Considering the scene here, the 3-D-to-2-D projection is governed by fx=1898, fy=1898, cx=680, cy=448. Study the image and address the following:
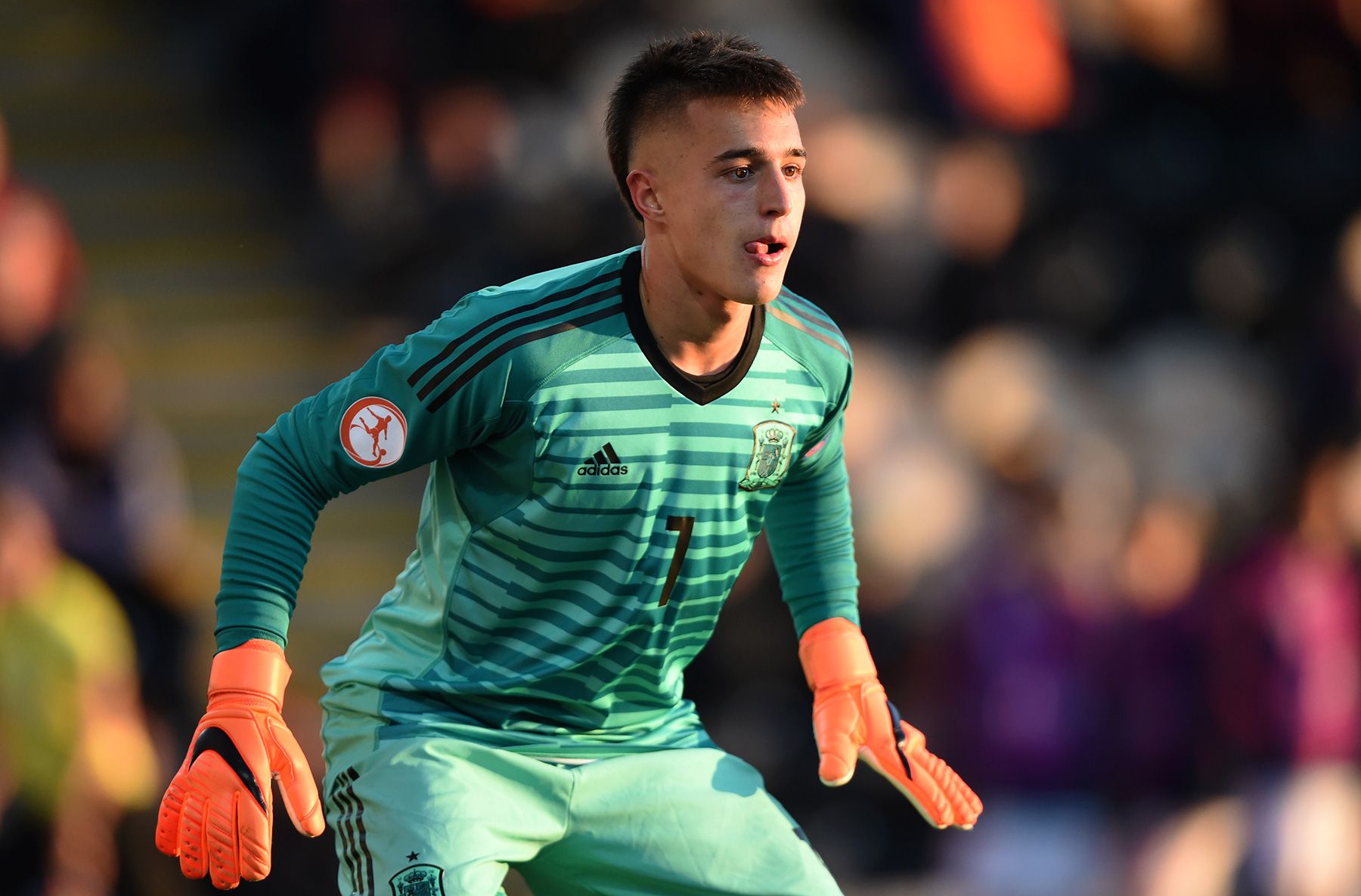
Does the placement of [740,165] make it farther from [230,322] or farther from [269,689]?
[230,322]

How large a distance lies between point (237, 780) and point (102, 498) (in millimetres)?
3122

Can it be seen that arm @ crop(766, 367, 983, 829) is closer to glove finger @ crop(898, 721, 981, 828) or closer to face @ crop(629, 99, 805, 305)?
glove finger @ crop(898, 721, 981, 828)

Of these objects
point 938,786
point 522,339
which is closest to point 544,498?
point 522,339

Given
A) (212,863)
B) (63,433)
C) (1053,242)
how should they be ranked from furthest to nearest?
(1053,242)
(63,433)
(212,863)

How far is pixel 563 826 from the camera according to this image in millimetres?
2959

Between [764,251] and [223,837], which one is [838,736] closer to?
[764,251]

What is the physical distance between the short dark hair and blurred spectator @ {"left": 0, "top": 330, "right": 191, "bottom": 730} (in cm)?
309

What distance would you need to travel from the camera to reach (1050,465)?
20.7ft

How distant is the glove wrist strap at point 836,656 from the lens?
10.7 ft

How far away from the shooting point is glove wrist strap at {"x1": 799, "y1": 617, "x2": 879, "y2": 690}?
128 inches

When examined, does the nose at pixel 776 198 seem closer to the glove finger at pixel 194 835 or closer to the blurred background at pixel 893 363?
the glove finger at pixel 194 835

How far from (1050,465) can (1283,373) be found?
1.19m

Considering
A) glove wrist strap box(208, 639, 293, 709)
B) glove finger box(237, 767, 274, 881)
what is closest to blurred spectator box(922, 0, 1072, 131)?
glove wrist strap box(208, 639, 293, 709)

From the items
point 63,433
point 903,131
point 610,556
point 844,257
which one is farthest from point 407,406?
point 903,131
